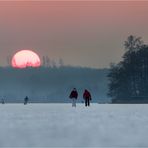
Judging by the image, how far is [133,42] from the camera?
134 m
